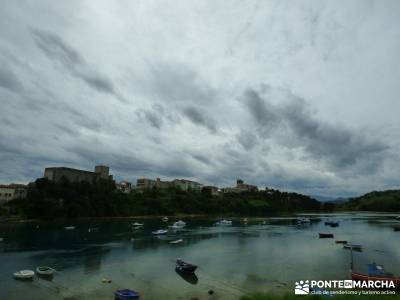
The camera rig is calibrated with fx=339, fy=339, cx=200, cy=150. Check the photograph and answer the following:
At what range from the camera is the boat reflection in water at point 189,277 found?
40.0 meters

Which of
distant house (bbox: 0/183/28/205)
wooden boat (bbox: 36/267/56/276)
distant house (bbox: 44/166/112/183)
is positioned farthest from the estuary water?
distant house (bbox: 44/166/112/183)

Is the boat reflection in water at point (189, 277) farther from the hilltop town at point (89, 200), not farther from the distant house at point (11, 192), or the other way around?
the distant house at point (11, 192)

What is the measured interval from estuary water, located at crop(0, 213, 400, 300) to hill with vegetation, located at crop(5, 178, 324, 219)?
1150 inches

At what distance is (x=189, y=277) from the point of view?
41969mm

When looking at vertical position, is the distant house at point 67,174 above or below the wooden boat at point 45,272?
above

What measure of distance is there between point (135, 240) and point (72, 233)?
2070cm

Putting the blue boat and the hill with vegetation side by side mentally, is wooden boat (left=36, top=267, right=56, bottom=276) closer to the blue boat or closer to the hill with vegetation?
the blue boat

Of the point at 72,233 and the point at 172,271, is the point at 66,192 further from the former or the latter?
the point at 172,271

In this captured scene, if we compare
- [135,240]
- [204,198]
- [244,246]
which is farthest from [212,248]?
[204,198]

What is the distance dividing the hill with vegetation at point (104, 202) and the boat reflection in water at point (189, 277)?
86859mm

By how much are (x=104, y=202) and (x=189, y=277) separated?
104m

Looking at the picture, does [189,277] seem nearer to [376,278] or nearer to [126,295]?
[126,295]

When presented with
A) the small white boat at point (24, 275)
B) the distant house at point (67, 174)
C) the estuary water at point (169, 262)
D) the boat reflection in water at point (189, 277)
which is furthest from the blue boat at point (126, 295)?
the distant house at point (67, 174)

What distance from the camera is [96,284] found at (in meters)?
38.3
